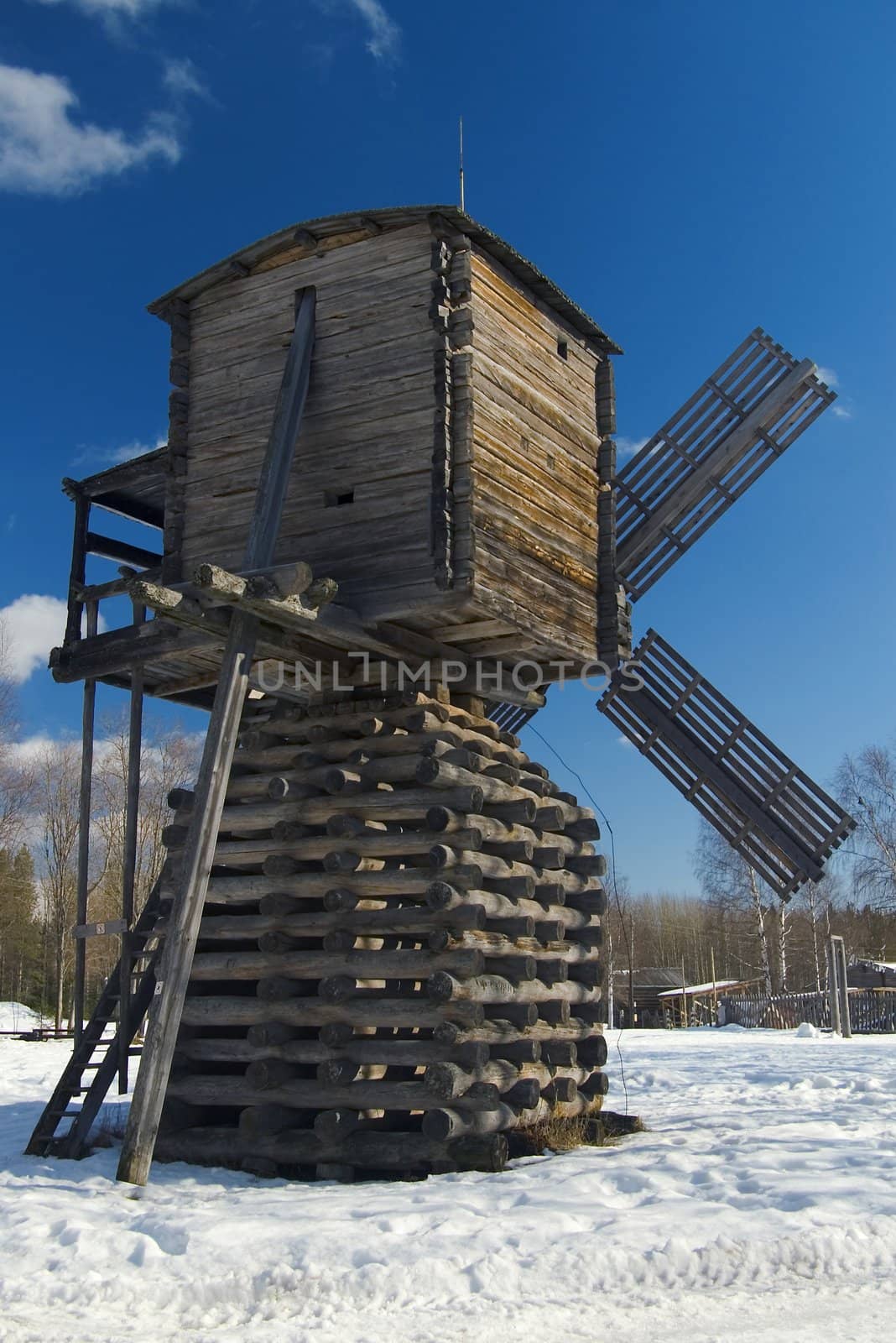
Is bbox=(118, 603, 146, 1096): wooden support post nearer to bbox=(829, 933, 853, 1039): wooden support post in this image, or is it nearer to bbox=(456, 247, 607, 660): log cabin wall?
bbox=(456, 247, 607, 660): log cabin wall

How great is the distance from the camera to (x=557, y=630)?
35.2ft

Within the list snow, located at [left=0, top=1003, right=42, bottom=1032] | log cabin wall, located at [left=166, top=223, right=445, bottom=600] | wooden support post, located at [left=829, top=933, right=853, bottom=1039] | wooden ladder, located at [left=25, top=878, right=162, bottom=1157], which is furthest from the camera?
snow, located at [left=0, top=1003, right=42, bottom=1032]

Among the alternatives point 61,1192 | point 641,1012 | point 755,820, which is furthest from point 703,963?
point 61,1192

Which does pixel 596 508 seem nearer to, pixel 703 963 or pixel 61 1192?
pixel 61 1192

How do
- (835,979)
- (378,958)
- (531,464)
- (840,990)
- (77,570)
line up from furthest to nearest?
(840,990)
(835,979)
(77,570)
(531,464)
(378,958)

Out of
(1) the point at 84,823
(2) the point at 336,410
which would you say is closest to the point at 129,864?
(1) the point at 84,823

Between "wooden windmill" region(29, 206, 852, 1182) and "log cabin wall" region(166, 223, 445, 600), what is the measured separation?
1.1 inches

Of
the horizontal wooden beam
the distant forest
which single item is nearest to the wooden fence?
the distant forest

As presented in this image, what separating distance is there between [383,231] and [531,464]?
247 cm

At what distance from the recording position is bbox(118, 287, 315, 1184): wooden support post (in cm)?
827

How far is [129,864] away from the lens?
10742 mm

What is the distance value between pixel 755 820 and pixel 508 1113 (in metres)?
4.70

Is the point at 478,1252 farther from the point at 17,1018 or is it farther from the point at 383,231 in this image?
the point at 17,1018

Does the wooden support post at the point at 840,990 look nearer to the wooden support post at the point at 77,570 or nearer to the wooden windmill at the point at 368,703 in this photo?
Result: the wooden windmill at the point at 368,703
